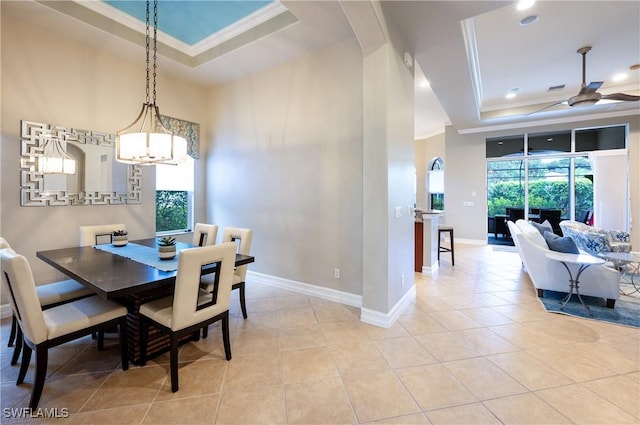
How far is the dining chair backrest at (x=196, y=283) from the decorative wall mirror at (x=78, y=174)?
254 cm

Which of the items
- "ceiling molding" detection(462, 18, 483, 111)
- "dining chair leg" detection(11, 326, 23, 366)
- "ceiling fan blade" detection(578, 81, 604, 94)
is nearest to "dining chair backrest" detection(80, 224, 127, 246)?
"dining chair leg" detection(11, 326, 23, 366)

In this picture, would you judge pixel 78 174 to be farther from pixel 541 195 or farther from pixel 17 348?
pixel 541 195

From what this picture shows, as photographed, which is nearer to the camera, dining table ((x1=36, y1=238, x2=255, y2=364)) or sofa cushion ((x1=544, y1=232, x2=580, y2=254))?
dining table ((x1=36, y1=238, x2=255, y2=364))

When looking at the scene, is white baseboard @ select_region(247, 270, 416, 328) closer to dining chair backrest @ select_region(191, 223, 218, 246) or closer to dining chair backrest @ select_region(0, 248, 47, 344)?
dining chair backrest @ select_region(191, 223, 218, 246)

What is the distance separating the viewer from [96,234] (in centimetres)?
330

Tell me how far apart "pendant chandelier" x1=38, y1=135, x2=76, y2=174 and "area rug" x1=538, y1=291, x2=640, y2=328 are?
5.67m

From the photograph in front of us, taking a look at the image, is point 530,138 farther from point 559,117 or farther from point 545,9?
point 545,9

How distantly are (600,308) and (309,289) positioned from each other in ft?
11.5

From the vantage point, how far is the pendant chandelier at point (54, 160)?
2.90m

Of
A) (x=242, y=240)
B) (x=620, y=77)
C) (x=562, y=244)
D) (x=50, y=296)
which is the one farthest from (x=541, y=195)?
(x=50, y=296)

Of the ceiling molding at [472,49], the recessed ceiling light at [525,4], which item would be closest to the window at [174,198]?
the ceiling molding at [472,49]

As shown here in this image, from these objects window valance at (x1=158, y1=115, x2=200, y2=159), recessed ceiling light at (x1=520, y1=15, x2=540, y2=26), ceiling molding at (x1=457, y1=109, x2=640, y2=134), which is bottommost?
window valance at (x1=158, y1=115, x2=200, y2=159)

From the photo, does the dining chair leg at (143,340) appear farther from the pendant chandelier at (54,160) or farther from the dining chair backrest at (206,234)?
the pendant chandelier at (54,160)

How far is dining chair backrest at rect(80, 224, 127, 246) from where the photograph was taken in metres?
3.18
